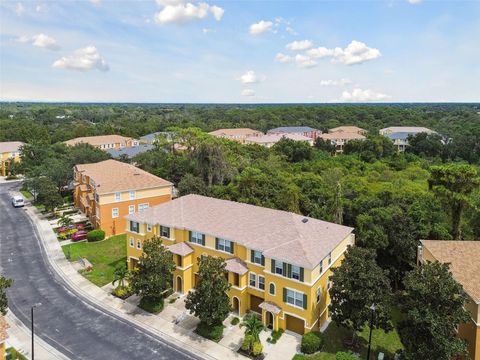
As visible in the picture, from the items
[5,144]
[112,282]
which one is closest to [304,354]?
[112,282]

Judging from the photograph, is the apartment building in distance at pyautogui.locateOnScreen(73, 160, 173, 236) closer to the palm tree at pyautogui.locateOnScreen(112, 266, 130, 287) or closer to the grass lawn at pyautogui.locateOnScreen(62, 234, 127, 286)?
the grass lawn at pyautogui.locateOnScreen(62, 234, 127, 286)

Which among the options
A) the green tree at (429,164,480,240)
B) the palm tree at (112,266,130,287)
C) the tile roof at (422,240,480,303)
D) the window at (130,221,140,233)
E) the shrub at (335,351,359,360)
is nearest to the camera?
the shrub at (335,351,359,360)

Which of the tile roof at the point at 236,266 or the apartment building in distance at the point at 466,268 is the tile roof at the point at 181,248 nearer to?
the tile roof at the point at 236,266

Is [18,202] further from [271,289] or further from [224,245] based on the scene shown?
[271,289]

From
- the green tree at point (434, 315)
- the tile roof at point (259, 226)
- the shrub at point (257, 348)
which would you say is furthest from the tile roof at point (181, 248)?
the green tree at point (434, 315)

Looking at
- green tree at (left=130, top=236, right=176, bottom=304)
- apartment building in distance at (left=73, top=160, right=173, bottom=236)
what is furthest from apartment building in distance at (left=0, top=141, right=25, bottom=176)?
green tree at (left=130, top=236, right=176, bottom=304)

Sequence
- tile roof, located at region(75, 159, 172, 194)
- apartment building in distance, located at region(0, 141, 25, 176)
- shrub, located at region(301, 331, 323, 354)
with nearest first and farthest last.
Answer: shrub, located at region(301, 331, 323, 354), tile roof, located at region(75, 159, 172, 194), apartment building in distance, located at region(0, 141, 25, 176)

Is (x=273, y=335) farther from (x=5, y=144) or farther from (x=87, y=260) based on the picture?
(x=5, y=144)
